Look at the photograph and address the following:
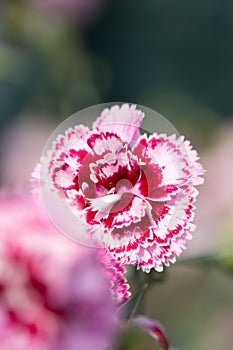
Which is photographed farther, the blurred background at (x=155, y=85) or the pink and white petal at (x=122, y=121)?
the blurred background at (x=155, y=85)

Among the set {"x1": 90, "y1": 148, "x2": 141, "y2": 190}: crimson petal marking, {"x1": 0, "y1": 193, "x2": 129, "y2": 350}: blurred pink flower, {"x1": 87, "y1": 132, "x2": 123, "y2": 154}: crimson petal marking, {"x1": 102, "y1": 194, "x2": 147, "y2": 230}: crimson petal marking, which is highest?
{"x1": 87, "y1": 132, "x2": 123, "y2": 154}: crimson petal marking

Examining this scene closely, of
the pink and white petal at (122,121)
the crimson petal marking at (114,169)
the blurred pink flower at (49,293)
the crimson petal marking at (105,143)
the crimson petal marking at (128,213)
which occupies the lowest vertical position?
the blurred pink flower at (49,293)

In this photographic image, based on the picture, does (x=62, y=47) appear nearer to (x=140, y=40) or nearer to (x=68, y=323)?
(x=140, y=40)

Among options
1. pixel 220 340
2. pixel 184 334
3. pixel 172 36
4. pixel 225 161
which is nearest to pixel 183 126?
pixel 225 161

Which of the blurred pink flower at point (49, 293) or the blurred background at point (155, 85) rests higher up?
the blurred background at point (155, 85)

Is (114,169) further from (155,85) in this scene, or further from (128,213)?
(155,85)
